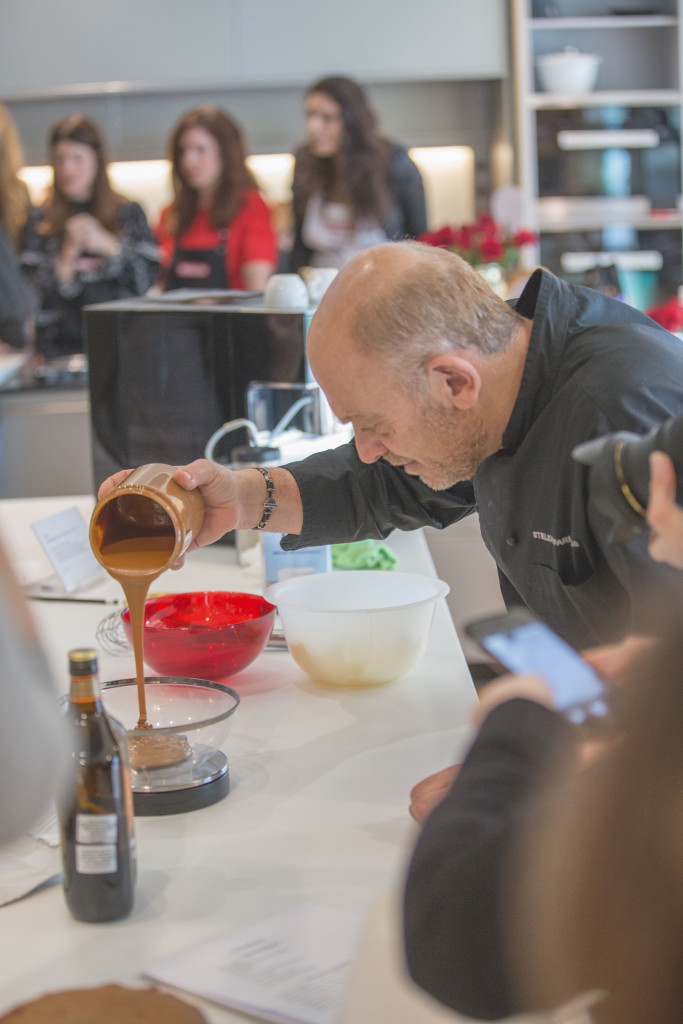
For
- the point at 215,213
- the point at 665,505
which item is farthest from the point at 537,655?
the point at 215,213

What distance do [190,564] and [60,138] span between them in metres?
2.85

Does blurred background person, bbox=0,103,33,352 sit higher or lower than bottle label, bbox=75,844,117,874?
higher

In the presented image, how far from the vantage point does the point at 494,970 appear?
757 mm

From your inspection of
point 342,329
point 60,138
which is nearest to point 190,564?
point 342,329

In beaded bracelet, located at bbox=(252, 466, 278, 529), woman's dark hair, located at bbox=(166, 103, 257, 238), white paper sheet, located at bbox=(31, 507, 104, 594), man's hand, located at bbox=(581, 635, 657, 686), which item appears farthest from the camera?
woman's dark hair, located at bbox=(166, 103, 257, 238)

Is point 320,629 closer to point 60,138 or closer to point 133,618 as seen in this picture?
point 133,618

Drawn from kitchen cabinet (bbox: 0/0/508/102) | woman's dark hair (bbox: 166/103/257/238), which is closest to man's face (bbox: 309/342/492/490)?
woman's dark hair (bbox: 166/103/257/238)

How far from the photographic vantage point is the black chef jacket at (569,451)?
127 centimetres

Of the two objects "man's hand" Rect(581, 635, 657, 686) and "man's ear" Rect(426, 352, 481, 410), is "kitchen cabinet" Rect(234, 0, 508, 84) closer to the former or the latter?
"man's ear" Rect(426, 352, 481, 410)

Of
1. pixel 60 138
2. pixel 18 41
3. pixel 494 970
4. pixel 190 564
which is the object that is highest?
pixel 18 41

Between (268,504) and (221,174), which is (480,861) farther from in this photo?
(221,174)

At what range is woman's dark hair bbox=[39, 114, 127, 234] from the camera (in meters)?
4.45

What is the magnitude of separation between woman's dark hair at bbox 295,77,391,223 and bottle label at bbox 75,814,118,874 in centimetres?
389

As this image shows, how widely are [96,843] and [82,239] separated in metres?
3.93
